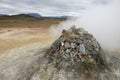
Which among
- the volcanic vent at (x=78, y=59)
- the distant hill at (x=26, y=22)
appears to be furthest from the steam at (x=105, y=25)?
the distant hill at (x=26, y=22)

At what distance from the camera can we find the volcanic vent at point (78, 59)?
9789mm

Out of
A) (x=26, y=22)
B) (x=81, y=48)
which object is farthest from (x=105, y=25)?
(x=26, y=22)

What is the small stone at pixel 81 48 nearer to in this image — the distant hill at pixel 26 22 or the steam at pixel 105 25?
the steam at pixel 105 25

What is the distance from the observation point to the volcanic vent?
979 cm

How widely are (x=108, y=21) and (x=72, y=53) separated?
28.7 ft

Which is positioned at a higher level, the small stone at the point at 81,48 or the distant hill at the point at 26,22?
the small stone at the point at 81,48

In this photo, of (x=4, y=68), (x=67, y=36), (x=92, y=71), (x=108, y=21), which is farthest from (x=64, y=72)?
(x=108, y=21)

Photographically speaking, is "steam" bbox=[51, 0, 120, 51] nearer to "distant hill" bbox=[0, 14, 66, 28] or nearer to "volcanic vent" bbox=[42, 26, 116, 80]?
"volcanic vent" bbox=[42, 26, 116, 80]

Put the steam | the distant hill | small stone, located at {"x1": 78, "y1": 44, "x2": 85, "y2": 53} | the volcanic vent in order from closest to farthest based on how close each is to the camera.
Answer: the volcanic vent, small stone, located at {"x1": 78, "y1": 44, "x2": 85, "y2": 53}, the steam, the distant hill

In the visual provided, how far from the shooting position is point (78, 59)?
10133 mm

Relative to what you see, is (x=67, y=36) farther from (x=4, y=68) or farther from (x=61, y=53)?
(x=4, y=68)

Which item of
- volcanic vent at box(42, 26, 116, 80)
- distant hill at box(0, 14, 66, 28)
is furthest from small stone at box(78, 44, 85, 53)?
distant hill at box(0, 14, 66, 28)

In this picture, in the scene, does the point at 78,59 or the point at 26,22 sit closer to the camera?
the point at 78,59

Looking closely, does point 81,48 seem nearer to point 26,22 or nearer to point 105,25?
point 105,25
